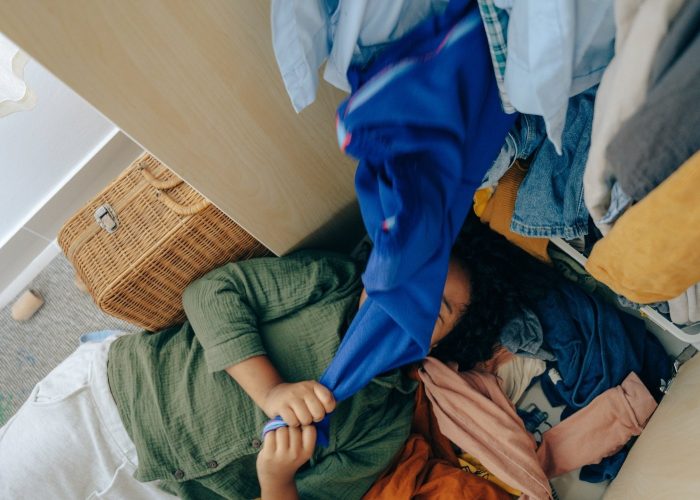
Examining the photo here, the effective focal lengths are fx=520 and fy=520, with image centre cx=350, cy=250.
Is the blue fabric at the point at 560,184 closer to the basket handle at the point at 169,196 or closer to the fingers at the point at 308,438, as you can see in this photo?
the fingers at the point at 308,438

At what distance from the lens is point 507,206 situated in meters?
0.80

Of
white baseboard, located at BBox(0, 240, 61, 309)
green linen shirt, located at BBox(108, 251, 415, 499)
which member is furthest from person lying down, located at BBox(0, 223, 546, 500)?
white baseboard, located at BBox(0, 240, 61, 309)

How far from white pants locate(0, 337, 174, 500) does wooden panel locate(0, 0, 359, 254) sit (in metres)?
0.46

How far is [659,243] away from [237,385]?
0.77 m

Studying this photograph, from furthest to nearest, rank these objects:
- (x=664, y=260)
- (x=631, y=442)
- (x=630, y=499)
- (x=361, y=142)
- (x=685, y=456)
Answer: (x=631, y=442)
(x=630, y=499)
(x=685, y=456)
(x=361, y=142)
(x=664, y=260)

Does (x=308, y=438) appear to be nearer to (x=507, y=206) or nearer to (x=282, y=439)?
(x=282, y=439)

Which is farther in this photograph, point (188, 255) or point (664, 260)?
point (188, 255)

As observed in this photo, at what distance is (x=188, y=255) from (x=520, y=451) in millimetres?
726

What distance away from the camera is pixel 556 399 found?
3.60ft

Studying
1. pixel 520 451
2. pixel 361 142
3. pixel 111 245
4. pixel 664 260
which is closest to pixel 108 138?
pixel 111 245

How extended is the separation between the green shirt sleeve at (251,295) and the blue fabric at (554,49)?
594 mm

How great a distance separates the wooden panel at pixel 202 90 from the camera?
1.81 feet

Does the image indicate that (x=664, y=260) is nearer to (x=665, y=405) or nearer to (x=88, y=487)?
(x=665, y=405)

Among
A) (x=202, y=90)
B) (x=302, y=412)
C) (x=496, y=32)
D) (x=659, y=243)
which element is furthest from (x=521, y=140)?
(x=302, y=412)
